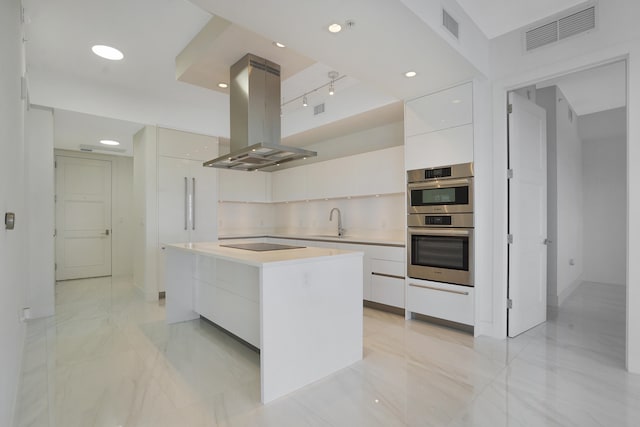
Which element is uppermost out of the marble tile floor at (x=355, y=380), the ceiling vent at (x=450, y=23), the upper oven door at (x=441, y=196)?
the ceiling vent at (x=450, y=23)

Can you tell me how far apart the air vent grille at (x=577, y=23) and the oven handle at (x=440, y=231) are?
182 cm

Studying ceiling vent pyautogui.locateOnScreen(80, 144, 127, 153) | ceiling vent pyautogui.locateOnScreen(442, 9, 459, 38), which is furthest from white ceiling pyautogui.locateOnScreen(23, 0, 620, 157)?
ceiling vent pyautogui.locateOnScreen(80, 144, 127, 153)

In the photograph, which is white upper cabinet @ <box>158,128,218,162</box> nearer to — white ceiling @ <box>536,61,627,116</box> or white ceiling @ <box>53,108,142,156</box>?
white ceiling @ <box>53,108,142,156</box>

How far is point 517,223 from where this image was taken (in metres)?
3.12

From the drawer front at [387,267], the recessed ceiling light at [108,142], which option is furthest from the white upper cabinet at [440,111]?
the recessed ceiling light at [108,142]

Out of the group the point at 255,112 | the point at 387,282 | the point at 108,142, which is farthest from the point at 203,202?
the point at 387,282

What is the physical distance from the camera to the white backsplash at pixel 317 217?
458cm

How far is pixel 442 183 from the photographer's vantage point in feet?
10.9

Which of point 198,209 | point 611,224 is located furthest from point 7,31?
point 611,224

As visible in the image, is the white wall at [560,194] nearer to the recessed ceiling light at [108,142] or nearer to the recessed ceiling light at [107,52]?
the recessed ceiling light at [107,52]

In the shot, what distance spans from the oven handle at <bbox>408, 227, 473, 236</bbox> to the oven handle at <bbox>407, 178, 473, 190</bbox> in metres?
0.45

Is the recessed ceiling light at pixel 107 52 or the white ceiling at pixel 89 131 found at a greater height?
the recessed ceiling light at pixel 107 52

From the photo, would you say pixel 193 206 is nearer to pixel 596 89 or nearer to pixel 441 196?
pixel 441 196

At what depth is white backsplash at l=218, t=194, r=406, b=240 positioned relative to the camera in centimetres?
458
